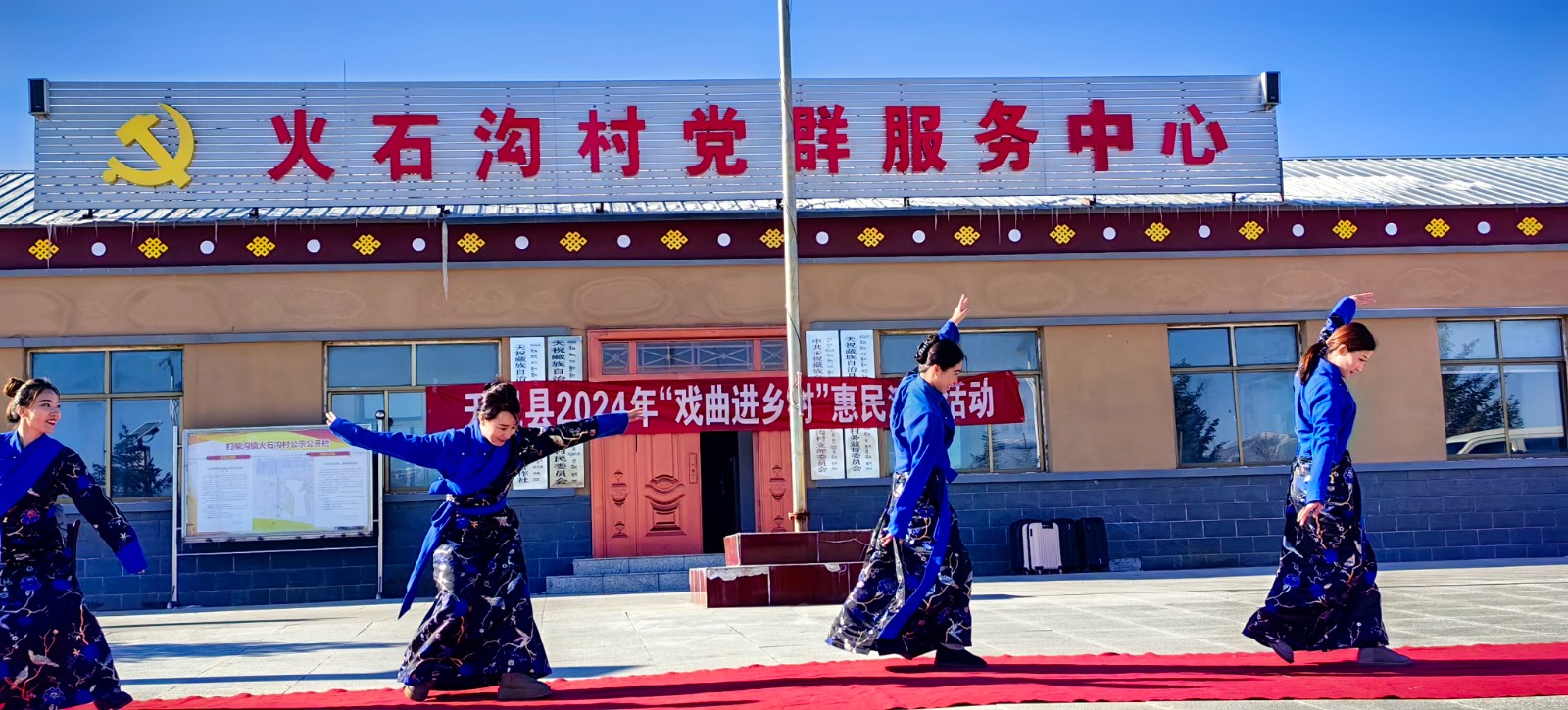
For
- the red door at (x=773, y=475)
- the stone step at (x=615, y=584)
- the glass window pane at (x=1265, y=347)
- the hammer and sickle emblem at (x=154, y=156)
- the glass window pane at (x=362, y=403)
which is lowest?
the stone step at (x=615, y=584)

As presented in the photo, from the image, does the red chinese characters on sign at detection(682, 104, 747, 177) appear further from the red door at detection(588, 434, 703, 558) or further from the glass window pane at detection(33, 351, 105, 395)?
the glass window pane at detection(33, 351, 105, 395)

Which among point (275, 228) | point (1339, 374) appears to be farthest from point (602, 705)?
point (275, 228)

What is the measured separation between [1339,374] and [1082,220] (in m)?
9.59

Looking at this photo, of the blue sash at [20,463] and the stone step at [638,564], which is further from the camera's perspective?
the stone step at [638,564]

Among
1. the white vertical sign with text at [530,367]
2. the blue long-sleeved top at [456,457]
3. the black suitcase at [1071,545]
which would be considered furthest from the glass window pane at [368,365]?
the blue long-sleeved top at [456,457]

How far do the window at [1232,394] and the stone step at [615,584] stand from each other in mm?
5595

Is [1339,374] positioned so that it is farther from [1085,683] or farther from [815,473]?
[815,473]

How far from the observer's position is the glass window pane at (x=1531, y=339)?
52.7 feet

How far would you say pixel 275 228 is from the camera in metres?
14.8

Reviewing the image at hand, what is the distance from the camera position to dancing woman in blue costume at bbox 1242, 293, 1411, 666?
6027mm

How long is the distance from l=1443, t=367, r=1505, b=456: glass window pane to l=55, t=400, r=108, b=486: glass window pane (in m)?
13.8

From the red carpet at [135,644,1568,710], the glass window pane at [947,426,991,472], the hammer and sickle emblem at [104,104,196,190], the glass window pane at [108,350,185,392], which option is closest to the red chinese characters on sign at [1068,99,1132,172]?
the glass window pane at [947,426,991,472]

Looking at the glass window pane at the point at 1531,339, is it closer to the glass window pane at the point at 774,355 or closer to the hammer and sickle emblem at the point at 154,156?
the glass window pane at the point at 774,355

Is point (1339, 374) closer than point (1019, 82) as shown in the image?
Yes
